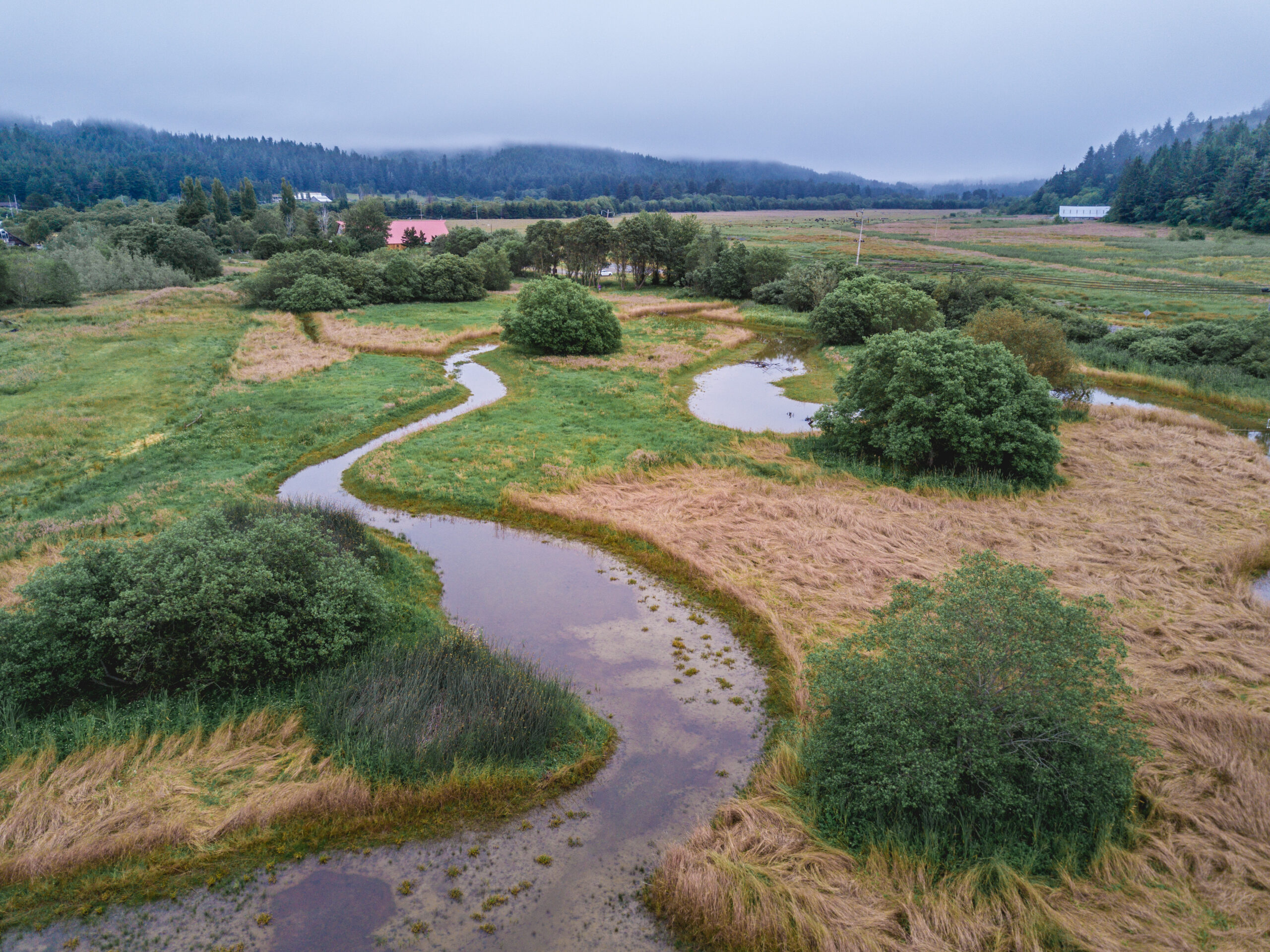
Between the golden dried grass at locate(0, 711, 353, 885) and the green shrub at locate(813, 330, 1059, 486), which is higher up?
the green shrub at locate(813, 330, 1059, 486)

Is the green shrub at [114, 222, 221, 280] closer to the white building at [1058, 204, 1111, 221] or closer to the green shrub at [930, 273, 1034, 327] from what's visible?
the green shrub at [930, 273, 1034, 327]

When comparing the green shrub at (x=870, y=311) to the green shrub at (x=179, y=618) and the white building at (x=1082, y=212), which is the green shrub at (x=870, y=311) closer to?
the green shrub at (x=179, y=618)

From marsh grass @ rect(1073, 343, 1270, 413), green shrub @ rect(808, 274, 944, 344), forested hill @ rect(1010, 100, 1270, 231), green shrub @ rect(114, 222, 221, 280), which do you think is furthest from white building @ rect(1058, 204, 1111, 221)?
green shrub @ rect(114, 222, 221, 280)

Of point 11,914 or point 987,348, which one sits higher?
point 987,348

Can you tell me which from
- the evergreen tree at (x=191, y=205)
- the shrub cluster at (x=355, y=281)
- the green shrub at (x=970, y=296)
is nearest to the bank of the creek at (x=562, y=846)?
the green shrub at (x=970, y=296)

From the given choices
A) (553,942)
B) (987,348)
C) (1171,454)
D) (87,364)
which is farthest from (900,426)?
(87,364)

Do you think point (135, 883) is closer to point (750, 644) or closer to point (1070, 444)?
point (750, 644)
